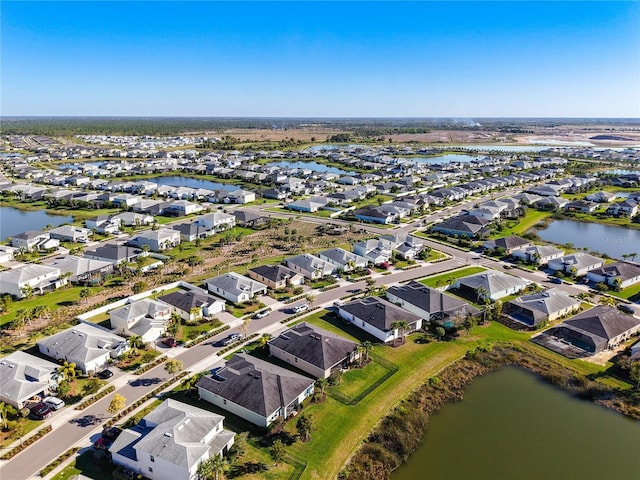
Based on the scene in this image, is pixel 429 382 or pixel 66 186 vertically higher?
pixel 66 186

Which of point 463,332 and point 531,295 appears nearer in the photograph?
point 463,332

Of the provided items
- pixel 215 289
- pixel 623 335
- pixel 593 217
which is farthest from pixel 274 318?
pixel 593 217

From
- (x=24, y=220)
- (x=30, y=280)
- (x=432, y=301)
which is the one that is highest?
(x=30, y=280)

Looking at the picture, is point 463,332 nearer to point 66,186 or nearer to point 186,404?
point 186,404

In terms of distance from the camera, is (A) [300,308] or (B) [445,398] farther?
(A) [300,308]

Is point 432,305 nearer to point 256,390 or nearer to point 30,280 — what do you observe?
point 256,390

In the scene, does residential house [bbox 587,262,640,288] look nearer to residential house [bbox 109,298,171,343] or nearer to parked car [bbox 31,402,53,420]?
residential house [bbox 109,298,171,343]

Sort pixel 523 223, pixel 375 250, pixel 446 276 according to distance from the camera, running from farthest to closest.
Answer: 1. pixel 523 223
2. pixel 375 250
3. pixel 446 276

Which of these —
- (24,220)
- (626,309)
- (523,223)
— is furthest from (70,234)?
(523,223)
